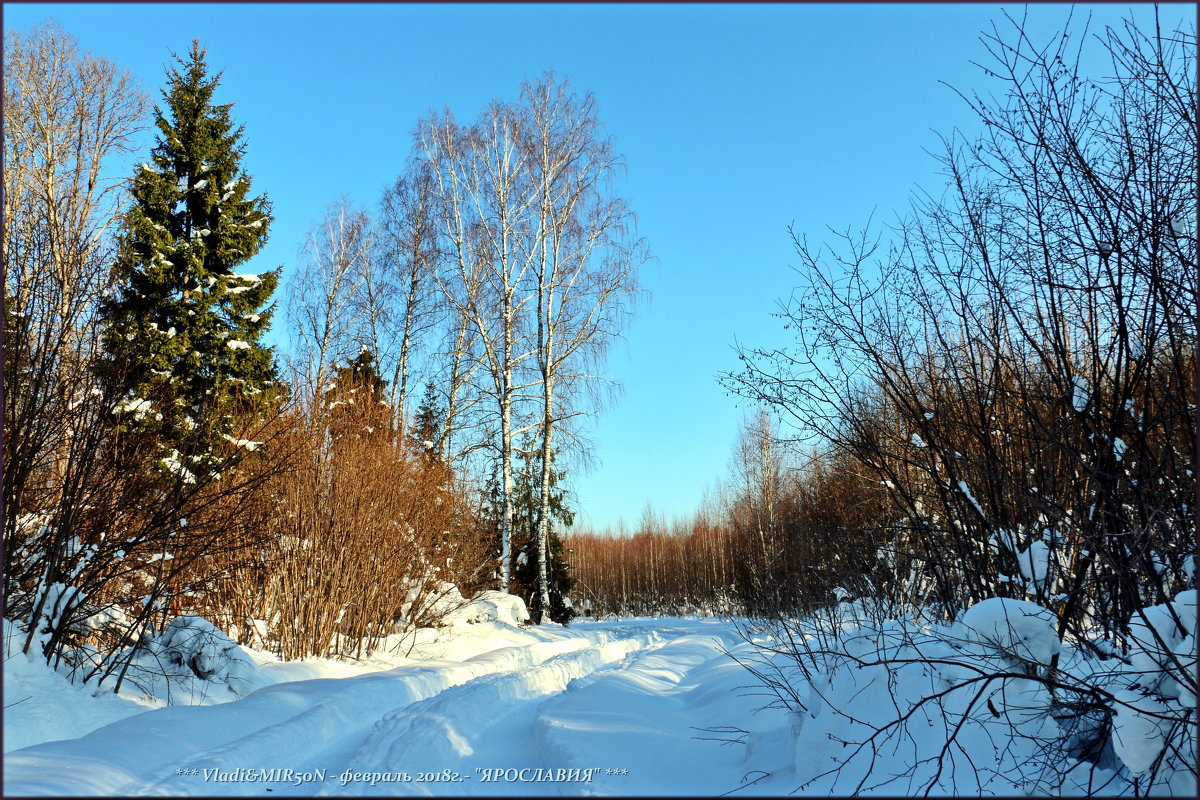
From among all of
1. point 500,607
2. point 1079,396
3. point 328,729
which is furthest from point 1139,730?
point 500,607

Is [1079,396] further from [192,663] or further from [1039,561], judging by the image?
[192,663]

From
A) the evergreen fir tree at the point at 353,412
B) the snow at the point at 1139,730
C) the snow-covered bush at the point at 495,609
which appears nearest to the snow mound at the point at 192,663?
the evergreen fir tree at the point at 353,412

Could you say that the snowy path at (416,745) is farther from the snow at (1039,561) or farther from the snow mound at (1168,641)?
the snow mound at (1168,641)

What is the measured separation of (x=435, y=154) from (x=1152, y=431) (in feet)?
55.0

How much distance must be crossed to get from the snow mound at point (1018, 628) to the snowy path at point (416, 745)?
5.06 feet

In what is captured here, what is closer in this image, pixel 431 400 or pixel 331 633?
pixel 331 633

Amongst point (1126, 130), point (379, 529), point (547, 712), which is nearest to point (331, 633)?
point (379, 529)

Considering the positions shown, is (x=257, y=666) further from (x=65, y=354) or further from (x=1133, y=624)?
(x=1133, y=624)

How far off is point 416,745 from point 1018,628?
12.4ft

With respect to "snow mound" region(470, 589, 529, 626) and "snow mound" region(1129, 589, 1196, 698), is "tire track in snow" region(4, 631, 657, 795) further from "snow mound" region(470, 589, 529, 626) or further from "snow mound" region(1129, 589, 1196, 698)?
"snow mound" region(470, 589, 529, 626)

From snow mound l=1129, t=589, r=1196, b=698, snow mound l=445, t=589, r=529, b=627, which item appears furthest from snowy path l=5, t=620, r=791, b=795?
snow mound l=445, t=589, r=529, b=627

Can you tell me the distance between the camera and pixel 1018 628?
3461 mm

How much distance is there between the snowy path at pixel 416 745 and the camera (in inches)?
159

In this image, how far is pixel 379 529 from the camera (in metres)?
9.80
